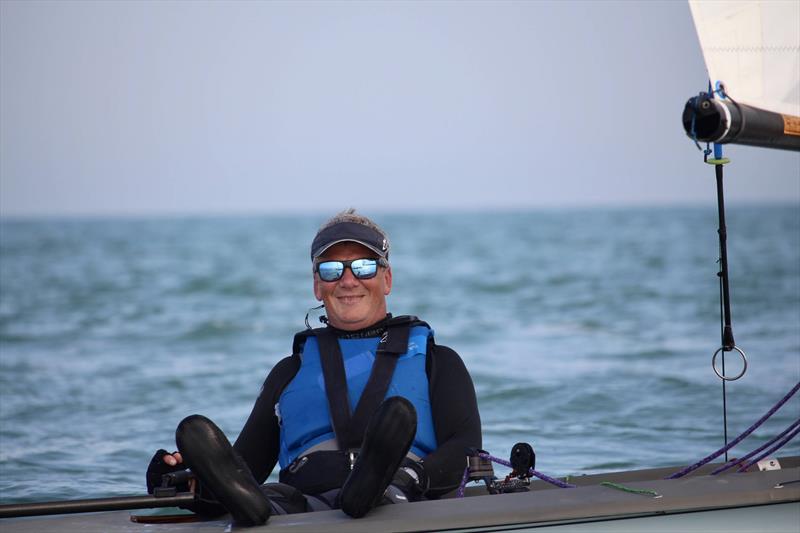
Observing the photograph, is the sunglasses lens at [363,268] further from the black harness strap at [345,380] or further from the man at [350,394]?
the black harness strap at [345,380]

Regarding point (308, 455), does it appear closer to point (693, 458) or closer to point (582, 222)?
point (693, 458)

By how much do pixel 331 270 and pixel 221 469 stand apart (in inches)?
29.7

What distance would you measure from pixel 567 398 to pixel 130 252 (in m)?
18.6

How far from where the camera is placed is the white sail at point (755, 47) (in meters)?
2.70

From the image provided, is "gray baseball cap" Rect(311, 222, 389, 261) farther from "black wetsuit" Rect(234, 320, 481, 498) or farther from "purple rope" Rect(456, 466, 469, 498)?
"purple rope" Rect(456, 466, 469, 498)

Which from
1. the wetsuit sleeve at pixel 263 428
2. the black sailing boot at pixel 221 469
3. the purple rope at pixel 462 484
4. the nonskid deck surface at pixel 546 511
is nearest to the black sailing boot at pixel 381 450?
the nonskid deck surface at pixel 546 511

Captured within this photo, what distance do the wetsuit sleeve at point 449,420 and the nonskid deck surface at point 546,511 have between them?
326 millimetres

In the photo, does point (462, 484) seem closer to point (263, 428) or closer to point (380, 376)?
point (380, 376)

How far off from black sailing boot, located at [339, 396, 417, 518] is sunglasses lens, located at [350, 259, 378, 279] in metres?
0.66

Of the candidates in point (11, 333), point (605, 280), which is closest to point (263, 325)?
point (11, 333)

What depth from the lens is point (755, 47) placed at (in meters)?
2.79

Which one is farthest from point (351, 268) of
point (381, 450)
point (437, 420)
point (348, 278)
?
point (381, 450)

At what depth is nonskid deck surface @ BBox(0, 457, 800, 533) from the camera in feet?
7.33

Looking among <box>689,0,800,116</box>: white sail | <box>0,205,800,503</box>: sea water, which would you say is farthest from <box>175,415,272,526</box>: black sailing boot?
<box>0,205,800,503</box>: sea water
